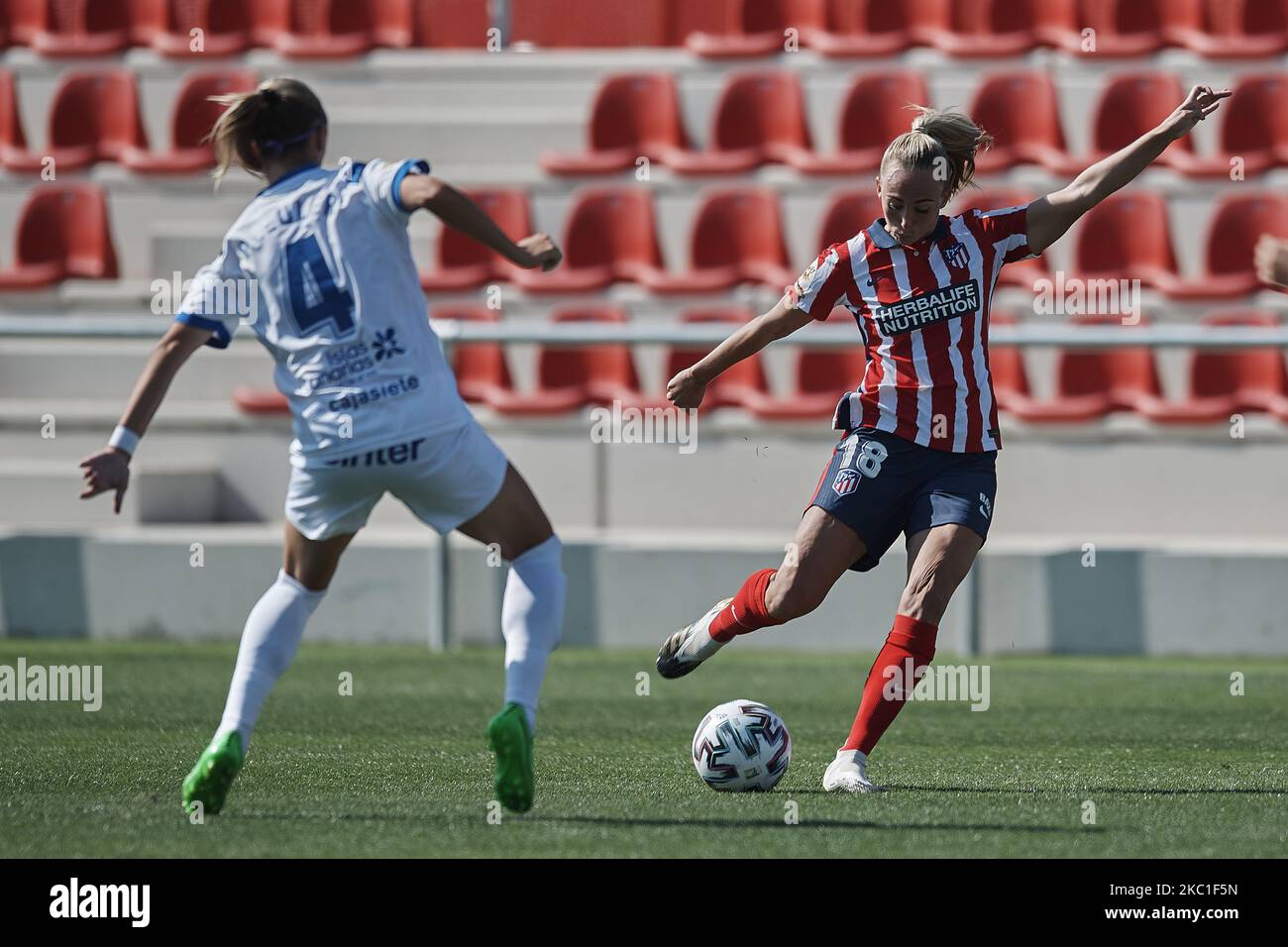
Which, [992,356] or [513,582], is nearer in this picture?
[513,582]

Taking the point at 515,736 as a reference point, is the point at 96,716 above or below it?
below

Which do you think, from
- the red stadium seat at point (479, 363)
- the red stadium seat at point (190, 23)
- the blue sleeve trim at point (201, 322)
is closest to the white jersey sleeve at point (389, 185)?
the blue sleeve trim at point (201, 322)

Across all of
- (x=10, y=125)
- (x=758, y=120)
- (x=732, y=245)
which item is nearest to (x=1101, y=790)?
(x=732, y=245)

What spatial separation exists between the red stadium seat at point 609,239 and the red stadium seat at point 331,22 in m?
2.64

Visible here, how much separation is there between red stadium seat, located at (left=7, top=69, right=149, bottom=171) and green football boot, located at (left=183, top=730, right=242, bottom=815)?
32.4 feet

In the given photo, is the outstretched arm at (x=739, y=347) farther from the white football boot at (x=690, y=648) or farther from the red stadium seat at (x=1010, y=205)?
the red stadium seat at (x=1010, y=205)

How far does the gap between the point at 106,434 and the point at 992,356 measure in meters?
5.23

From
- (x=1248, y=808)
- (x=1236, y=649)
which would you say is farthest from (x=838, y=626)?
(x=1248, y=808)

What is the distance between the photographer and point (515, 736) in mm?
4180

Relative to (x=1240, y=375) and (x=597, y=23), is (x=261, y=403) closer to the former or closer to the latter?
(x=597, y=23)

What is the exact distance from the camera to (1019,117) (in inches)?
480

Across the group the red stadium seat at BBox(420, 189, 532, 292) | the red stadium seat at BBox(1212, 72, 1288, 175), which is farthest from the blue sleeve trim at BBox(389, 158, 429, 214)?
the red stadium seat at BBox(1212, 72, 1288, 175)
